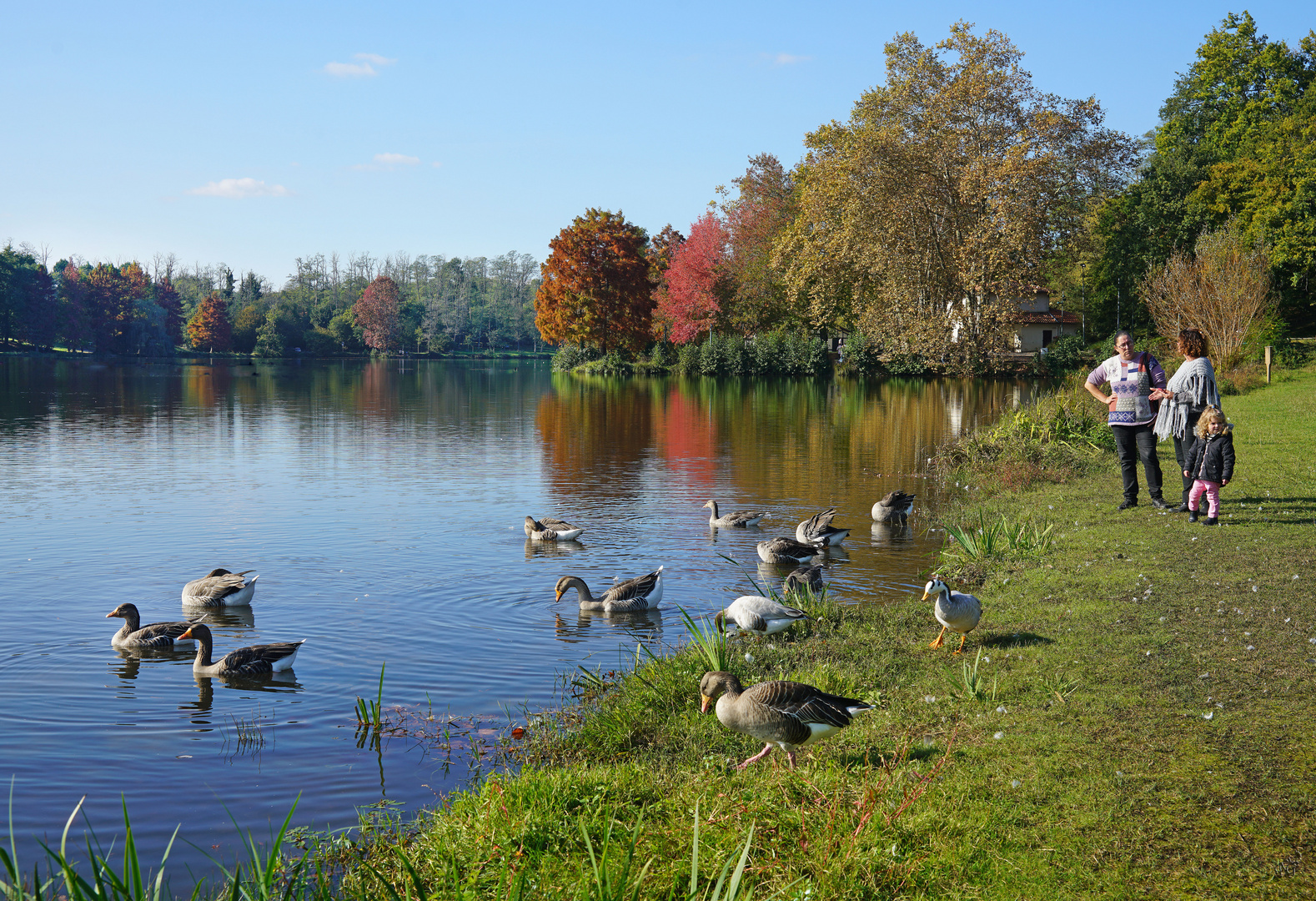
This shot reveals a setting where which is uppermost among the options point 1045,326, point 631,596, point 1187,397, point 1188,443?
point 1045,326

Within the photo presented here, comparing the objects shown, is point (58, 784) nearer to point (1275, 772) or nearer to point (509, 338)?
point (1275, 772)

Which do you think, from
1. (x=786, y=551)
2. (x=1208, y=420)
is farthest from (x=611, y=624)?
(x=1208, y=420)

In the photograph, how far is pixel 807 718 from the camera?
6172 mm

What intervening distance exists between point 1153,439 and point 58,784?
1391 centimetres

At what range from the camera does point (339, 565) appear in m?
14.2

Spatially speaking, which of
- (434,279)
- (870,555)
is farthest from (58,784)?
(434,279)

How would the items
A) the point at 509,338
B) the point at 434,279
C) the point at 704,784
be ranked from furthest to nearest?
1. the point at 434,279
2. the point at 509,338
3. the point at 704,784

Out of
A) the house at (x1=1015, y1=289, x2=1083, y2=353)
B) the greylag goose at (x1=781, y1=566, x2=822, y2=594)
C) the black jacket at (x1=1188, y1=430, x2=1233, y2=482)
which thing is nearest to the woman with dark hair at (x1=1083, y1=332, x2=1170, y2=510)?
the black jacket at (x1=1188, y1=430, x2=1233, y2=482)

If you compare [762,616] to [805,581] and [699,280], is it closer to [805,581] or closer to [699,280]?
[805,581]

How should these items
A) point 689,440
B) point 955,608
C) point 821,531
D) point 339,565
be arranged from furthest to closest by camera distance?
point 689,440 < point 821,531 < point 339,565 < point 955,608

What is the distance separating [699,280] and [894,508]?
6162cm

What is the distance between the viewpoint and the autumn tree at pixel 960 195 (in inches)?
1614

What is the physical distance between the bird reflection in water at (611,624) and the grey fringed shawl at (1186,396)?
776cm

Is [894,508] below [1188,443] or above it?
below
